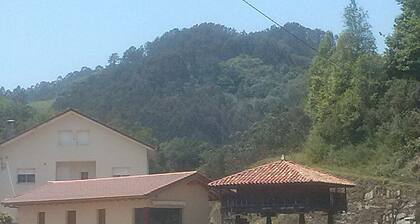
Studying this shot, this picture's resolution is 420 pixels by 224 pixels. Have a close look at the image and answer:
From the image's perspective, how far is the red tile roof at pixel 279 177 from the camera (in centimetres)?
2694

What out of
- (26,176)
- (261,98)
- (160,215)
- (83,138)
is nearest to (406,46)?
(160,215)

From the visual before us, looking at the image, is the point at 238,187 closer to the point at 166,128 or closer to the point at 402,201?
the point at 402,201

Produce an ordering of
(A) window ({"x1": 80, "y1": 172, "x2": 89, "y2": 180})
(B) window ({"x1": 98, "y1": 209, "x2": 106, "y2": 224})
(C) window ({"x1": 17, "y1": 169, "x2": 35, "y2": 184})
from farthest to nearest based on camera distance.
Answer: (A) window ({"x1": 80, "y1": 172, "x2": 89, "y2": 180})
(C) window ({"x1": 17, "y1": 169, "x2": 35, "y2": 184})
(B) window ({"x1": 98, "y1": 209, "x2": 106, "y2": 224})

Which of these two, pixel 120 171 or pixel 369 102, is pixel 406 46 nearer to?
pixel 369 102

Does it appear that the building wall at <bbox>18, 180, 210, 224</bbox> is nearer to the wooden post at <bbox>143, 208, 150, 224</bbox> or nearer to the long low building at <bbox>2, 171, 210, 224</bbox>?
the long low building at <bbox>2, 171, 210, 224</bbox>

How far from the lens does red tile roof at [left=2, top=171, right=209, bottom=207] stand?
3453 centimetres

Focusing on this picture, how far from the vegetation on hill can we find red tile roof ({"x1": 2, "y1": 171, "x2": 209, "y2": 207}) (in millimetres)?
9241

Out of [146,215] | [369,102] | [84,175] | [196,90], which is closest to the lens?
[146,215]

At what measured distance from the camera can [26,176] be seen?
175 ft

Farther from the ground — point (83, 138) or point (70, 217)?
point (83, 138)

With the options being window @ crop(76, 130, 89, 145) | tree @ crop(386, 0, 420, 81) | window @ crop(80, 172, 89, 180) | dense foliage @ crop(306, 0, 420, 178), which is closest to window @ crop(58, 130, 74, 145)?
window @ crop(76, 130, 89, 145)

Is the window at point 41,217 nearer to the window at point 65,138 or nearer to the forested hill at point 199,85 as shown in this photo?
the window at point 65,138

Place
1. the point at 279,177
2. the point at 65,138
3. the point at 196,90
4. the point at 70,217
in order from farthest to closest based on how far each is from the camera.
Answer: the point at 196,90 → the point at 65,138 → the point at 70,217 → the point at 279,177

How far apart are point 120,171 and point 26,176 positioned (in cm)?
603
